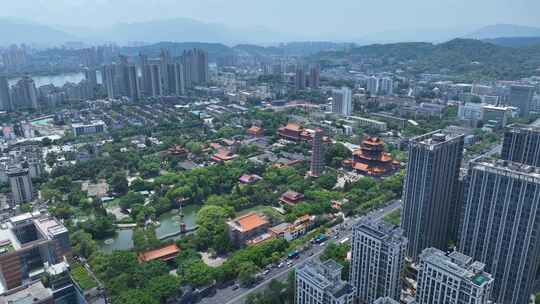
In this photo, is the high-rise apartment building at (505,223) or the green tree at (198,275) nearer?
the high-rise apartment building at (505,223)

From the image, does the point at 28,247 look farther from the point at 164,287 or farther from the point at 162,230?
the point at 162,230

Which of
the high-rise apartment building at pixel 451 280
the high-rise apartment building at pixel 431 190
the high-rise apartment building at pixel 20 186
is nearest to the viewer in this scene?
the high-rise apartment building at pixel 451 280

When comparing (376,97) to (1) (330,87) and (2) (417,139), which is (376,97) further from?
(2) (417,139)

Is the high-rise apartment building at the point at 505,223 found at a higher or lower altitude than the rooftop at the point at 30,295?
higher

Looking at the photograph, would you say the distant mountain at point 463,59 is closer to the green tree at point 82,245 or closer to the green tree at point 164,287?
the green tree at point 164,287

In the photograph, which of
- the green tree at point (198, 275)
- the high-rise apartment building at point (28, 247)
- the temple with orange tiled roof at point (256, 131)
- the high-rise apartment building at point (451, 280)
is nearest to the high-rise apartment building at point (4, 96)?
the temple with orange tiled roof at point (256, 131)

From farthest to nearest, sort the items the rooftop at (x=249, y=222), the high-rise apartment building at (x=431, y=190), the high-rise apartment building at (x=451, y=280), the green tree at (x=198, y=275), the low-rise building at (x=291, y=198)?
1. the low-rise building at (x=291, y=198)
2. the rooftop at (x=249, y=222)
3. the high-rise apartment building at (x=431, y=190)
4. the green tree at (x=198, y=275)
5. the high-rise apartment building at (x=451, y=280)

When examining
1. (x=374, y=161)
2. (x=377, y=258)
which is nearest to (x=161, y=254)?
(x=377, y=258)
